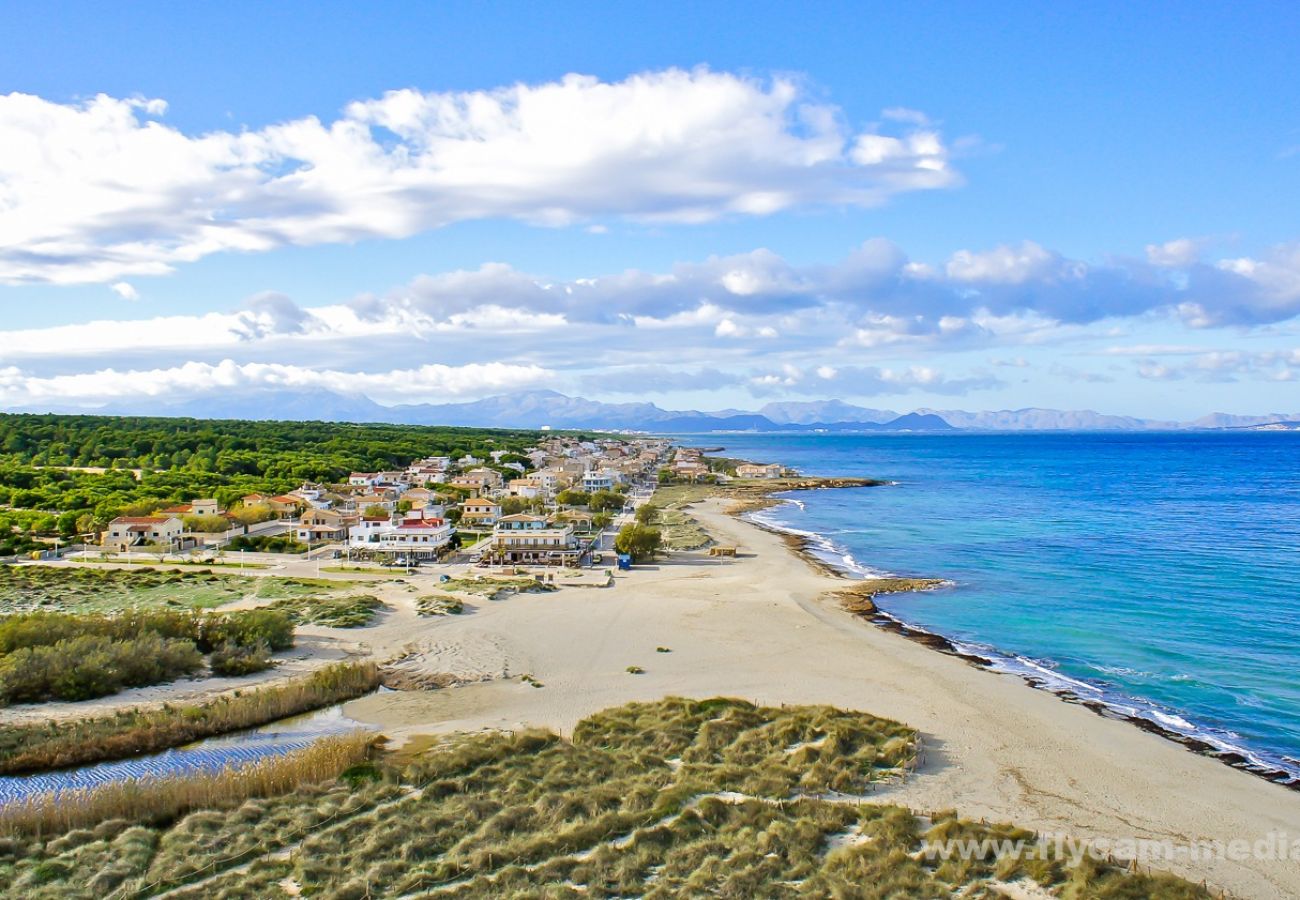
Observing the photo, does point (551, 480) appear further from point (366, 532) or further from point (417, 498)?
point (366, 532)

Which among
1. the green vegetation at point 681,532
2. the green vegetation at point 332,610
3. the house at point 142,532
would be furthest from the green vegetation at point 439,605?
the house at point 142,532

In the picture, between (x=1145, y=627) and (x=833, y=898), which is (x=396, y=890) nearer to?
(x=833, y=898)

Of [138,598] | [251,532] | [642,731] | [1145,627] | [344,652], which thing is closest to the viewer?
[642,731]

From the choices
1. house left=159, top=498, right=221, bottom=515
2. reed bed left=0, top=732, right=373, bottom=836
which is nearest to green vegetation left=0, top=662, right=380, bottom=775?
reed bed left=0, top=732, right=373, bottom=836

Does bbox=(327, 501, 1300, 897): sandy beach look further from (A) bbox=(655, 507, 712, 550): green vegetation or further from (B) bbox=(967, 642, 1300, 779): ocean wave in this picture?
(A) bbox=(655, 507, 712, 550): green vegetation

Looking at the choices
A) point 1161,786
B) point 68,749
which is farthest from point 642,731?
point 68,749

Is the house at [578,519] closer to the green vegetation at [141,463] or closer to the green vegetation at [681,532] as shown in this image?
the green vegetation at [681,532]
